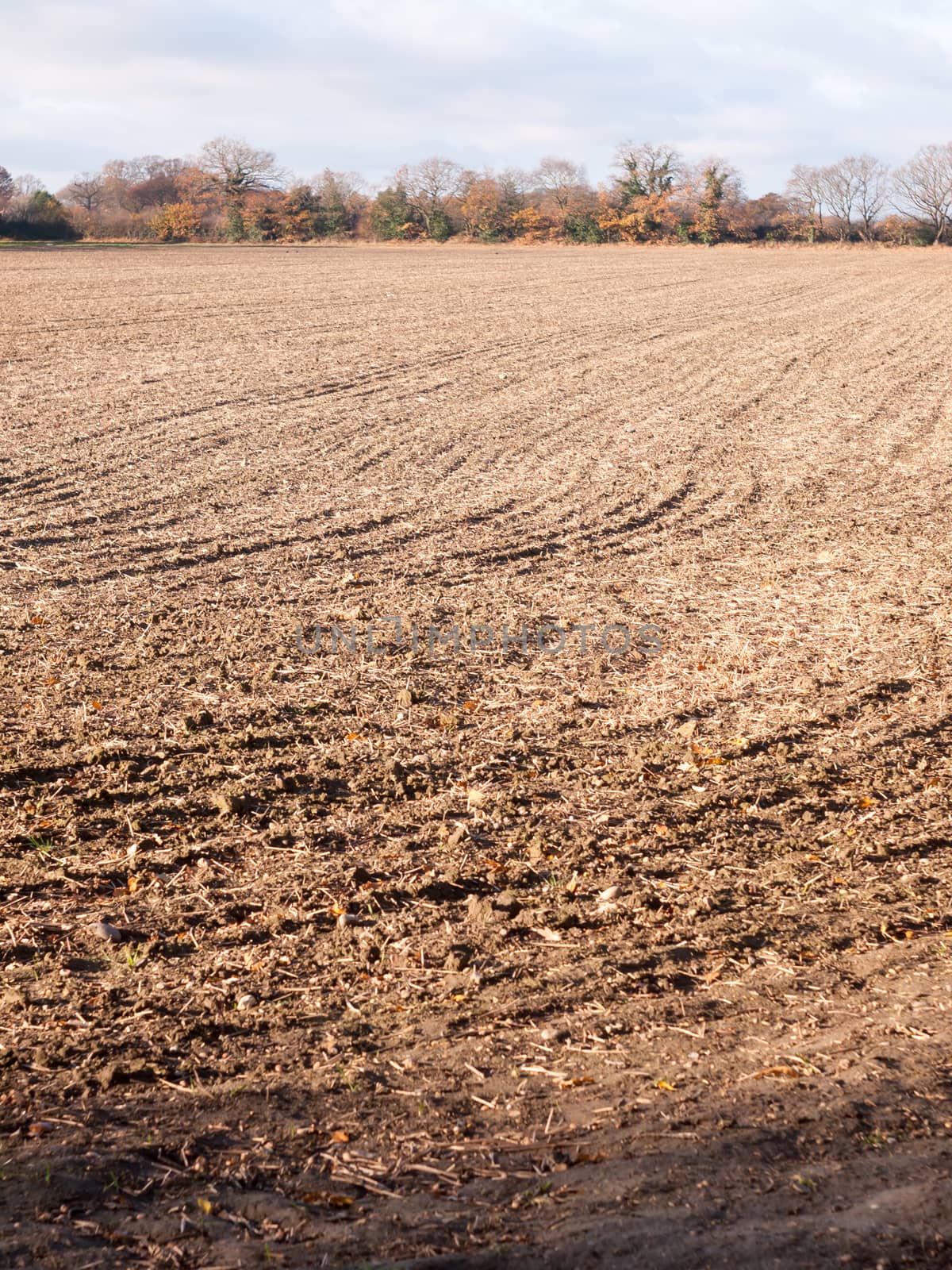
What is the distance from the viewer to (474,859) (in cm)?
467

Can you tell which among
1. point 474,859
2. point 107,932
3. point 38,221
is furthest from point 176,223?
point 107,932

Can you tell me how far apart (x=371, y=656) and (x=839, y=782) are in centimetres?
308

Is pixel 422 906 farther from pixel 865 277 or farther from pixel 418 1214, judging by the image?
pixel 865 277

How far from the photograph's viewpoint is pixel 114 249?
5362cm

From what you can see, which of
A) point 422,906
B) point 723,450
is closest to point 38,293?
point 723,450

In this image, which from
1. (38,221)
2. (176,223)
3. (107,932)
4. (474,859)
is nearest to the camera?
(107,932)

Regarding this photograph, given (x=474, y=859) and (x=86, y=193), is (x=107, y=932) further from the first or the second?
(x=86, y=193)

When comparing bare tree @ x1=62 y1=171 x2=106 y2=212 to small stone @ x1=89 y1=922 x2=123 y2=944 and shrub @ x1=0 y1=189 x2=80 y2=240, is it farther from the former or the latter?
small stone @ x1=89 y1=922 x2=123 y2=944

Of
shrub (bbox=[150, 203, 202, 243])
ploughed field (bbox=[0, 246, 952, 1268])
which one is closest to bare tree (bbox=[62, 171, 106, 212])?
shrub (bbox=[150, 203, 202, 243])

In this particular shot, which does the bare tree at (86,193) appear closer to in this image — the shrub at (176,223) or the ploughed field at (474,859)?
the shrub at (176,223)

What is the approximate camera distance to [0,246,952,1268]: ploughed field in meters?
2.84

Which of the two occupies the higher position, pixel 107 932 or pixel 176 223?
pixel 176 223

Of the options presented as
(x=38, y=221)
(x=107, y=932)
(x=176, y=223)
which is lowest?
(x=107, y=932)

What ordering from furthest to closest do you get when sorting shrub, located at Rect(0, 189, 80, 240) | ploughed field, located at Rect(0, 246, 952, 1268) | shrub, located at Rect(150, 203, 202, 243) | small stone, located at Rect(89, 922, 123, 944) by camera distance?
shrub, located at Rect(150, 203, 202, 243), shrub, located at Rect(0, 189, 80, 240), small stone, located at Rect(89, 922, 123, 944), ploughed field, located at Rect(0, 246, 952, 1268)
